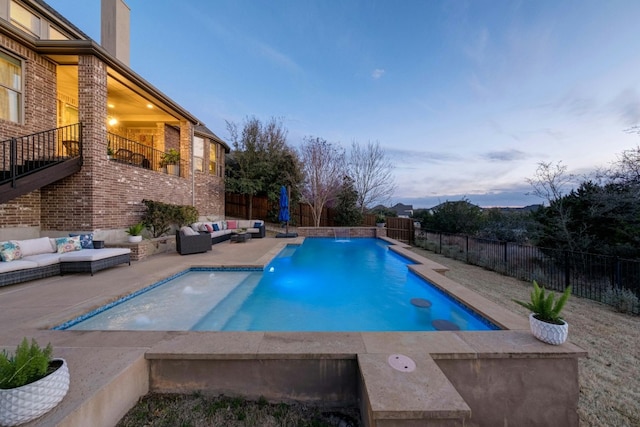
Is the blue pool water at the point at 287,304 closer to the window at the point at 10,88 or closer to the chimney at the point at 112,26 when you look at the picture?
the window at the point at 10,88

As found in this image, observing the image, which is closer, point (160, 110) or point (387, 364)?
point (387, 364)

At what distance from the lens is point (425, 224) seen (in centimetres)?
1706

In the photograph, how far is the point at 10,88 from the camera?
6.21m

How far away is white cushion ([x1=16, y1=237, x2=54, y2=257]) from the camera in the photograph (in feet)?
16.8

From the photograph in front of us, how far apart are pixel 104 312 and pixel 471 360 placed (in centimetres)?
498

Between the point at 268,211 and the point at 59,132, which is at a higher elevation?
the point at 59,132

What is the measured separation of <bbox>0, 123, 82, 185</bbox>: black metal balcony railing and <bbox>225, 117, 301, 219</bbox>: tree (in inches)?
344

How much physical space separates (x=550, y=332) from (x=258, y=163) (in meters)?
15.9

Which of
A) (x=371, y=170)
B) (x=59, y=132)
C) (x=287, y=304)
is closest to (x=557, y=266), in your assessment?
(x=287, y=304)

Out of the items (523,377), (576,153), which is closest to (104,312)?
(523,377)

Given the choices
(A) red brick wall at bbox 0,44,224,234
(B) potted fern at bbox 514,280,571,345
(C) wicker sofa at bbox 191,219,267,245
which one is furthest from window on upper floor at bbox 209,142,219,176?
(B) potted fern at bbox 514,280,571,345

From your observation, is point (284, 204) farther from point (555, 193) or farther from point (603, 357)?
point (555, 193)

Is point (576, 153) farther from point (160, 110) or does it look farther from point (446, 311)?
point (160, 110)

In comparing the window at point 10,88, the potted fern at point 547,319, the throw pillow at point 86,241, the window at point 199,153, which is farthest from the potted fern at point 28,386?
the window at point 199,153
